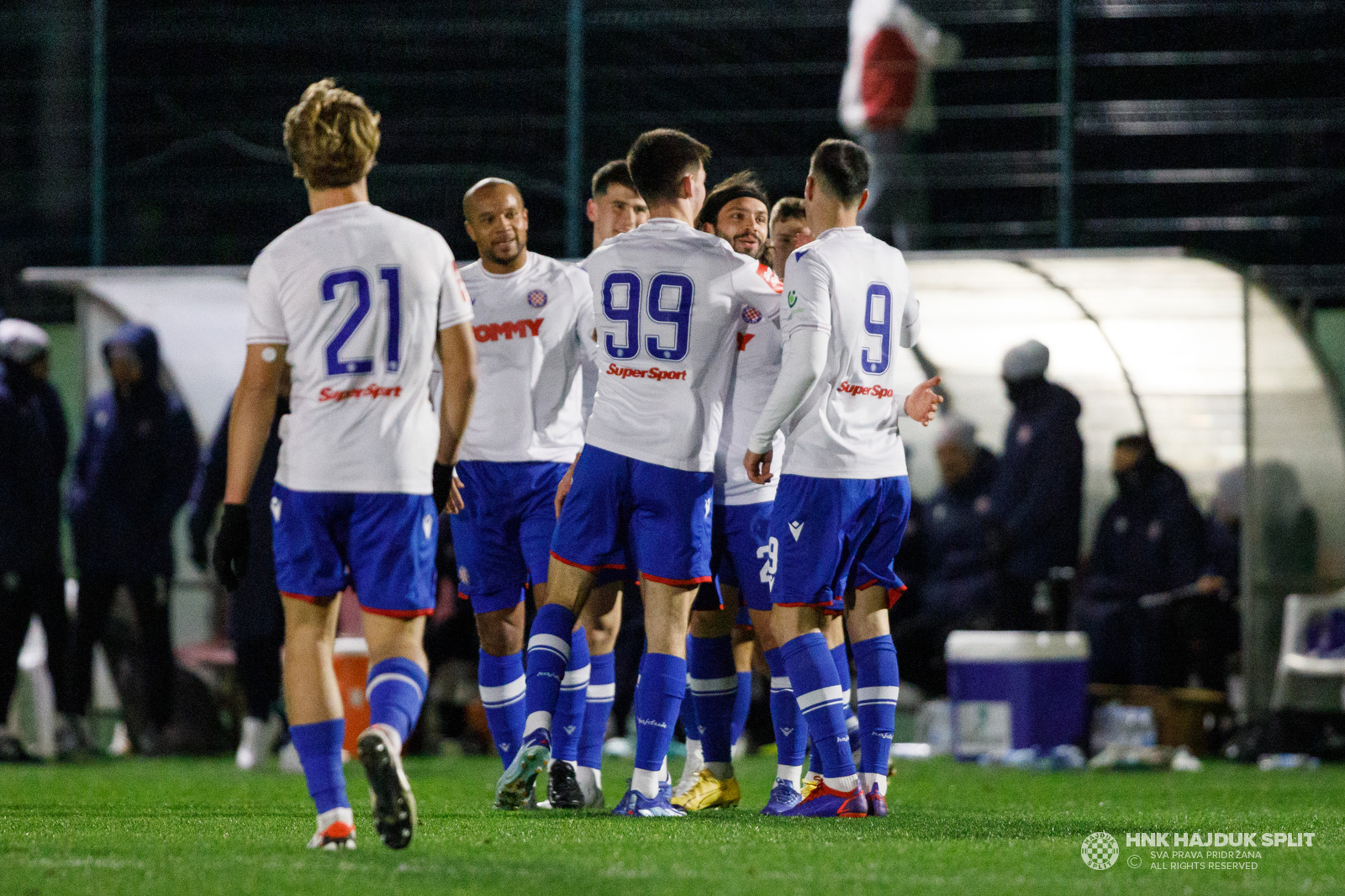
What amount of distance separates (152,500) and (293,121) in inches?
240

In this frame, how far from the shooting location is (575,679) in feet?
21.3

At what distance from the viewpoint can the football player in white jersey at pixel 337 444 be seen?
4672 millimetres

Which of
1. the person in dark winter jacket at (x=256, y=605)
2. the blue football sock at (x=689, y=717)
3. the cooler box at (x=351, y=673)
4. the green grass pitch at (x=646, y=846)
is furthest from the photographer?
the cooler box at (x=351, y=673)

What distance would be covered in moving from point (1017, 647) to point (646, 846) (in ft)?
16.1

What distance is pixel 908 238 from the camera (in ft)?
36.2

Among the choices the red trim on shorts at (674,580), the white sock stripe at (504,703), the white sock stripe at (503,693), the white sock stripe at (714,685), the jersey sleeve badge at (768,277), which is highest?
the jersey sleeve badge at (768,277)

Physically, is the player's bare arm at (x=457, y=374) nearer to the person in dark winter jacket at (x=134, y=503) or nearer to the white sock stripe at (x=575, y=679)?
the white sock stripe at (x=575, y=679)

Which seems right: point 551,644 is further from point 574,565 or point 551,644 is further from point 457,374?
point 457,374

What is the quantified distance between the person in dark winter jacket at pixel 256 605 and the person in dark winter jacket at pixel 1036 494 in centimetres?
368

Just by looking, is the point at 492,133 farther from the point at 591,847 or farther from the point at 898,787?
the point at 591,847

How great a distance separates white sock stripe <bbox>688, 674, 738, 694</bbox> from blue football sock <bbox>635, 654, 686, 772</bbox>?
61 cm

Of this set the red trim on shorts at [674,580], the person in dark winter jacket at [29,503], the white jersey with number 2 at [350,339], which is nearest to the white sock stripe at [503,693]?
the red trim on shorts at [674,580]

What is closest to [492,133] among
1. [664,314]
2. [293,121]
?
[664,314]

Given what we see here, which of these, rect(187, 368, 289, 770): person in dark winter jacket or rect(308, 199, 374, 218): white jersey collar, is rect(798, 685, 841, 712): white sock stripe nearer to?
rect(308, 199, 374, 218): white jersey collar
